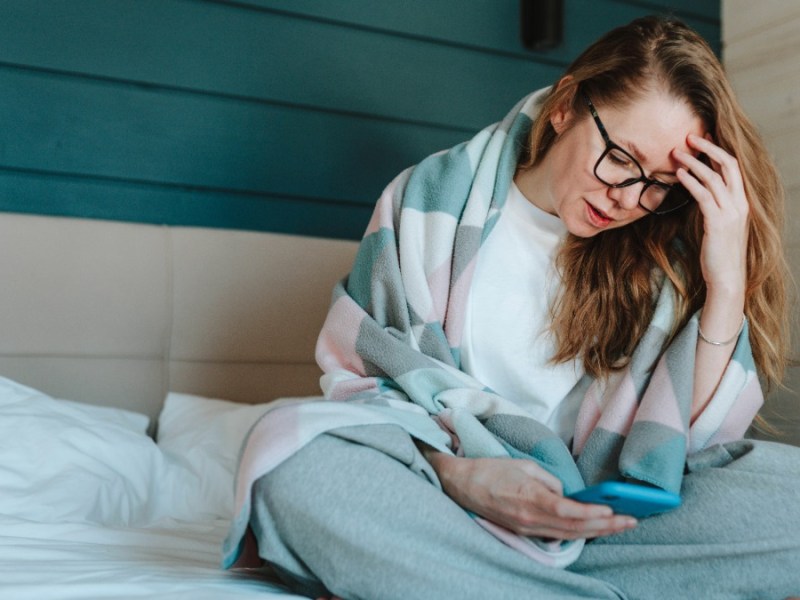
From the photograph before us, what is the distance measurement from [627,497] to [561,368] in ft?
1.50

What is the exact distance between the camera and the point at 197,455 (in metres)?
1.74

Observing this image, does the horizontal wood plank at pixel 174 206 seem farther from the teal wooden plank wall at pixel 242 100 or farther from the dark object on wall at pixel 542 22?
the dark object on wall at pixel 542 22

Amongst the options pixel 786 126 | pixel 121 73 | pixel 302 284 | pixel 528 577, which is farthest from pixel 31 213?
pixel 786 126

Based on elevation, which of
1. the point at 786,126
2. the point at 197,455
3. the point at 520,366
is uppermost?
the point at 786,126

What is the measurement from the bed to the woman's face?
2.43ft

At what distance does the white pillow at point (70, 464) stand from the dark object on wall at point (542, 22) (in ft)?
4.55

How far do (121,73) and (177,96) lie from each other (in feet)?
0.41

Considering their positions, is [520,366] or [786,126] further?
[786,126]

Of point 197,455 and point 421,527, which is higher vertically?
point 421,527

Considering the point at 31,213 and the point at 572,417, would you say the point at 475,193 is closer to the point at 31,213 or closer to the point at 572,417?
the point at 572,417

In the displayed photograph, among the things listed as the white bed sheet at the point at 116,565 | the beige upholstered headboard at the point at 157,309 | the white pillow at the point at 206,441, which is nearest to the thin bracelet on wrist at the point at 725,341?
the white bed sheet at the point at 116,565

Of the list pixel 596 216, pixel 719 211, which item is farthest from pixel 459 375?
pixel 719 211

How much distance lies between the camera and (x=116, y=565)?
1.19 meters

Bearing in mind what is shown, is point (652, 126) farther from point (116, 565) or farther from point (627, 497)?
point (116, 565)
